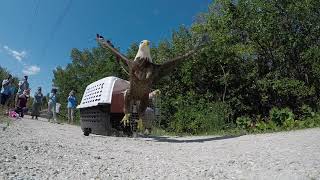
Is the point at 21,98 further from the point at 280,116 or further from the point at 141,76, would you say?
the point at 280,116

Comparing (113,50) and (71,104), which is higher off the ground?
(113,50)

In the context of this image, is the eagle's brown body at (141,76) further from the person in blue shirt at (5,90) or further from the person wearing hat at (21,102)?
the person wearing hat at (21,102)

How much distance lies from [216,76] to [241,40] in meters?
2.27

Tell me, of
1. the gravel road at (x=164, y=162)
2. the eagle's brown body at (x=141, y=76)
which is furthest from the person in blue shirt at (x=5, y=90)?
the gravel road at (x=164, y=162)

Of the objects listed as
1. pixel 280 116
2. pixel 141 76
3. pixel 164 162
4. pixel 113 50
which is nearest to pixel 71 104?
pixel 113 50

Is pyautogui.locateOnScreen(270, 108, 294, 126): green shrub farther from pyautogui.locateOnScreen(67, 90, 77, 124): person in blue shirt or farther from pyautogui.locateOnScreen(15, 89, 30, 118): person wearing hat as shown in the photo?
pyautogui.locateOnScreen(15, 89, 30, 118): person wearing hat

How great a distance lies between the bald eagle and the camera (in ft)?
33.8

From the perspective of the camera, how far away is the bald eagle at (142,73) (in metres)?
10.3

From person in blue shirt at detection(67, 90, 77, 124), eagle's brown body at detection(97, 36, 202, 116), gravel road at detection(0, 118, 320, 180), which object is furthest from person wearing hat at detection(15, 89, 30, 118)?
gravel road at detection(0, 118, 320, 180)

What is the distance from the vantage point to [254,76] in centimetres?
2275

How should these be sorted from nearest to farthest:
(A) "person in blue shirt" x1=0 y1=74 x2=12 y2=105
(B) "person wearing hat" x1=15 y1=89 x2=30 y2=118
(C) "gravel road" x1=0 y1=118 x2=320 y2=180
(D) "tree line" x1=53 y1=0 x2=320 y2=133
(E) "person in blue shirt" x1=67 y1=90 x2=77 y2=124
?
1. (C) "gravel road" x1=0 y1=118 x2=320 y2=180
2. (A) "person in blue shirt" x1=0 y1=74 x2=12 y2=105
3. (B) "person wearing hat" x1=15 y1=89 x2=30 y2=118
4. (E) "person in blue shirt" x1=67 y1=90 x2=77 y2=124
5. (D) "tree line" x1=53 y1=0 x2=320 y2=133

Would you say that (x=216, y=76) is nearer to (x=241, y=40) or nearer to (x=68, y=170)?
(x=241, y=40)

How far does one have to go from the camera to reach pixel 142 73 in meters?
10.3

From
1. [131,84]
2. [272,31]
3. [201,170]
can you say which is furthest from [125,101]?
[272,31]
